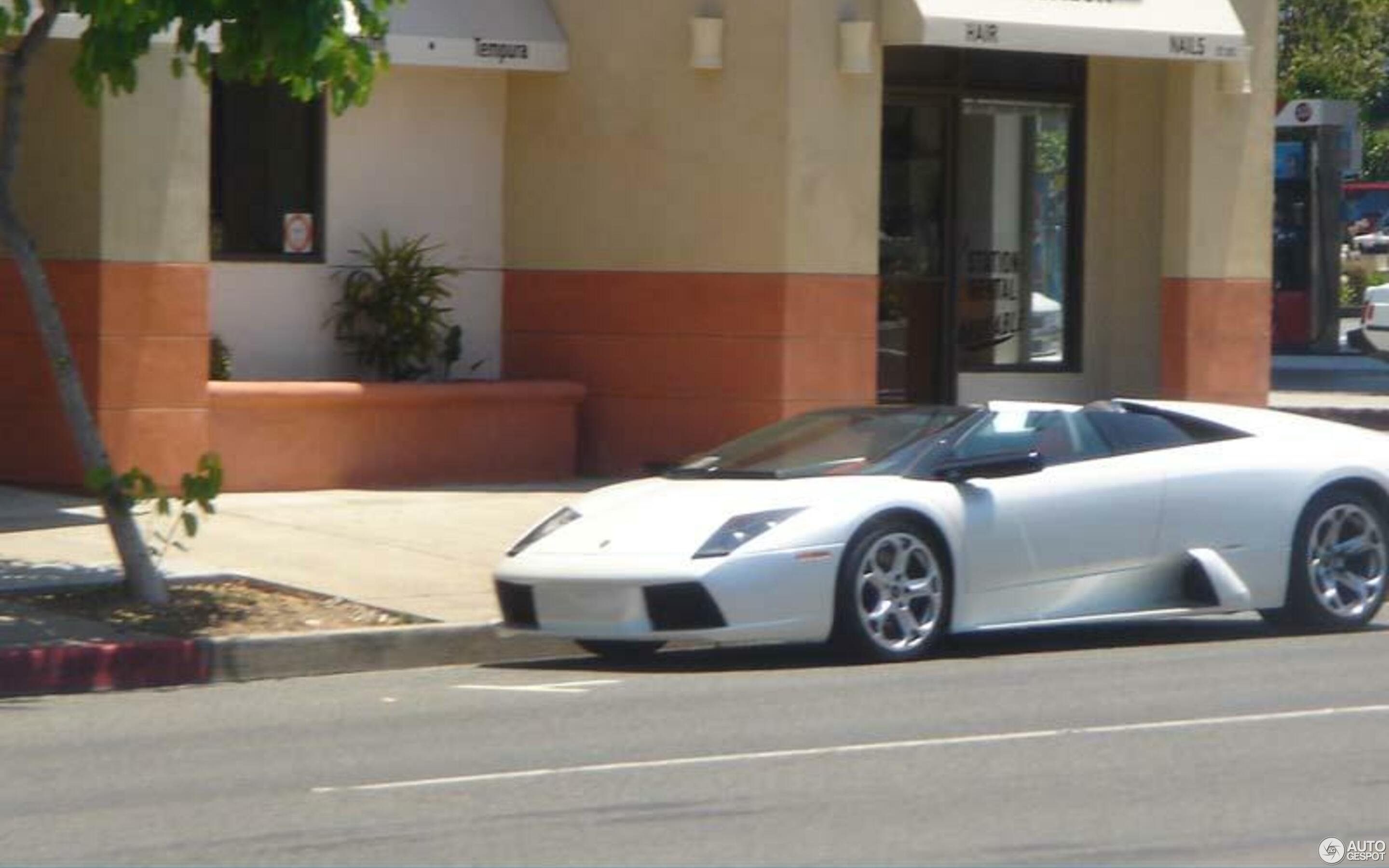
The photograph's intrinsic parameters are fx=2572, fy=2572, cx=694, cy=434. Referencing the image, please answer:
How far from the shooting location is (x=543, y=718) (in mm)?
10594

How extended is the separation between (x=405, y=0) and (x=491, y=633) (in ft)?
10.3

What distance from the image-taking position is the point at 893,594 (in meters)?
12.0

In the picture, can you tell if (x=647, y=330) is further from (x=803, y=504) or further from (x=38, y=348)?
(x=803, y=504)

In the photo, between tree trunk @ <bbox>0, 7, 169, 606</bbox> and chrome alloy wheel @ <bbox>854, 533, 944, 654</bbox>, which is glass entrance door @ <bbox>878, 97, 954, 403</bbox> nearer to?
chrome alloy wheel @ <bbox>854, 533, 944, 654</bbox>

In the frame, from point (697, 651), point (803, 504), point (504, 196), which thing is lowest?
point (697, 651)

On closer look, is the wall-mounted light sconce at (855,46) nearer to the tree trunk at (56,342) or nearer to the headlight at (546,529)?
the headlight at (546,529)

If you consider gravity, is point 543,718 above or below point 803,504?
below

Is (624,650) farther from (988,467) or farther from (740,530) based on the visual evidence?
(988,467)

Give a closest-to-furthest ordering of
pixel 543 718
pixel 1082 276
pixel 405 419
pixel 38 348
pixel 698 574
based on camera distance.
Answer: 1. pixel 543 718
2. pixel 698 574
3. pixel 38 348
4. pixel 405 419
5. pixel 1082 276

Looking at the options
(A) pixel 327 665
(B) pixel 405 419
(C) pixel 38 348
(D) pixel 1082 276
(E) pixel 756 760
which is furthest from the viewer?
(D) pixel 1082 276

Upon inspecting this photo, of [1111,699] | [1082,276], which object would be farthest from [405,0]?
[1082,276]

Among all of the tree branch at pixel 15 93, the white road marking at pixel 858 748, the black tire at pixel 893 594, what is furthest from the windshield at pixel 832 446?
the tree branch at pixel 15 93

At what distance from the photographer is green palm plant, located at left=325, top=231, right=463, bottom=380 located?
739 inches

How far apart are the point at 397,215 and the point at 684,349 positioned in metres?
2.39
